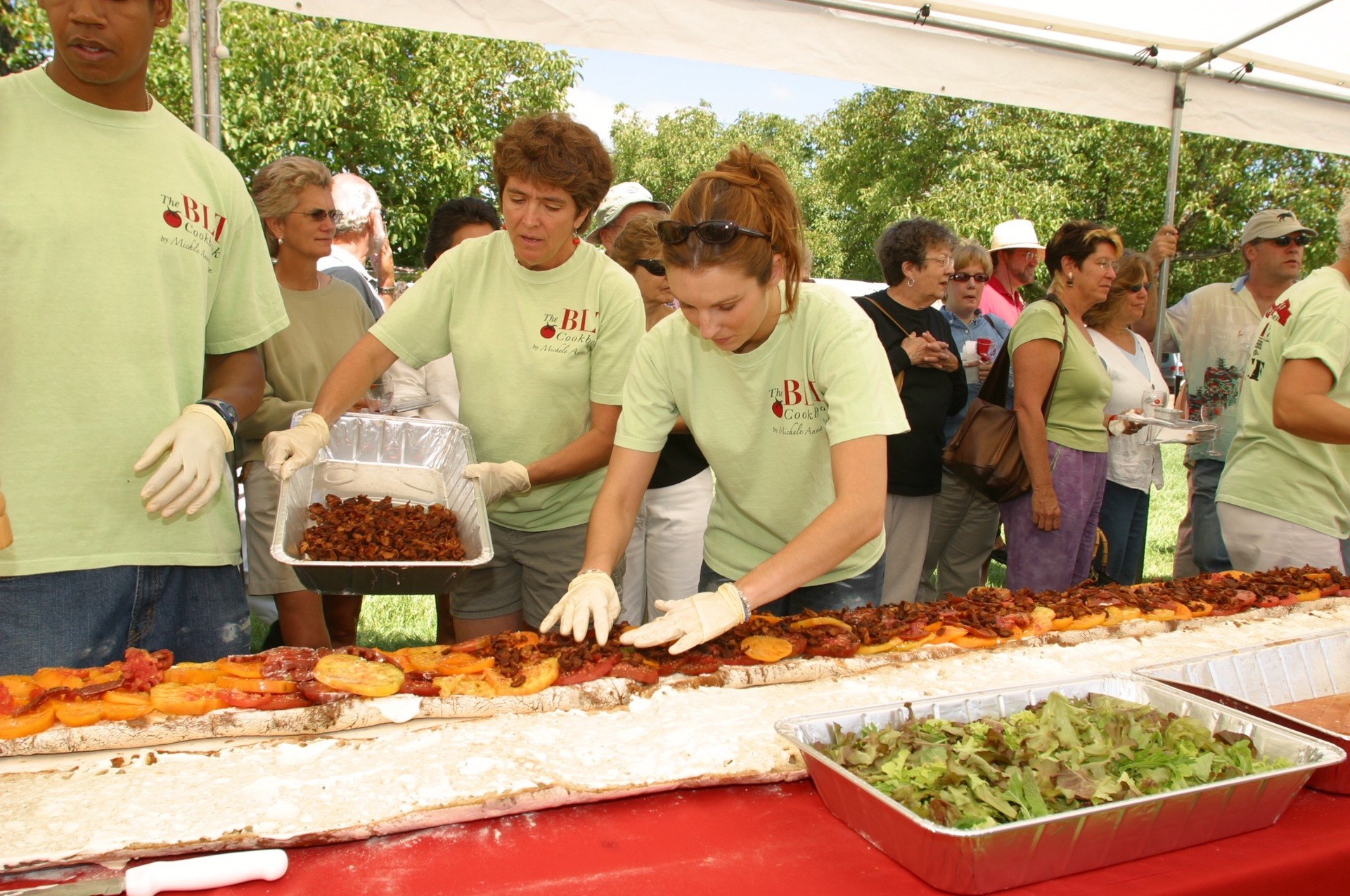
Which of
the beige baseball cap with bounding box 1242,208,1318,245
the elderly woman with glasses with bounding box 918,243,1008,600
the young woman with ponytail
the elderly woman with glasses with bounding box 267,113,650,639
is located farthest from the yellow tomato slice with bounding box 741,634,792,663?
the beige baseball cap with bounding box 1242,208,1318,245

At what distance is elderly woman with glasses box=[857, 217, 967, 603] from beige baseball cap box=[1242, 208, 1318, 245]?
192 centimetres

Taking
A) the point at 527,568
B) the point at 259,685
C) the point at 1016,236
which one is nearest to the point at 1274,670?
the point at 527,568

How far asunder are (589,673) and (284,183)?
9.21 feet

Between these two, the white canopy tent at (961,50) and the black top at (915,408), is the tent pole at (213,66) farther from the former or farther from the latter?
the black top at (915,408)

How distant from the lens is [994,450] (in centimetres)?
447

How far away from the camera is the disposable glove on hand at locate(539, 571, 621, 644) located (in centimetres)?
221

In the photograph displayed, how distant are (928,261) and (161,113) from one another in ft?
11.0

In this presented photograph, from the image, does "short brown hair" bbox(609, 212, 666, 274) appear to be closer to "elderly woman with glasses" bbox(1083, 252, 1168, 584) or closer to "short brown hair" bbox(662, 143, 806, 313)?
"short brown hair" bbox(662, 143, 806, 313)

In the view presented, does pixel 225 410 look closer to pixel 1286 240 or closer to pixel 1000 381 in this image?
pixel 1000 381

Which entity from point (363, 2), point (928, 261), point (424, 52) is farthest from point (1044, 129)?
point (363, 2)

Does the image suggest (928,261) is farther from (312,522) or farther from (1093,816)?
(1093,816)

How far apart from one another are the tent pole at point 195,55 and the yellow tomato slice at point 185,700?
2718 millimetres

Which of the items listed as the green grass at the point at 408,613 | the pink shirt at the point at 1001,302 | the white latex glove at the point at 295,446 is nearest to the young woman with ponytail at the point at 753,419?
the white latex glove at the point at 295,446

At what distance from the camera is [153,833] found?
147 cm
